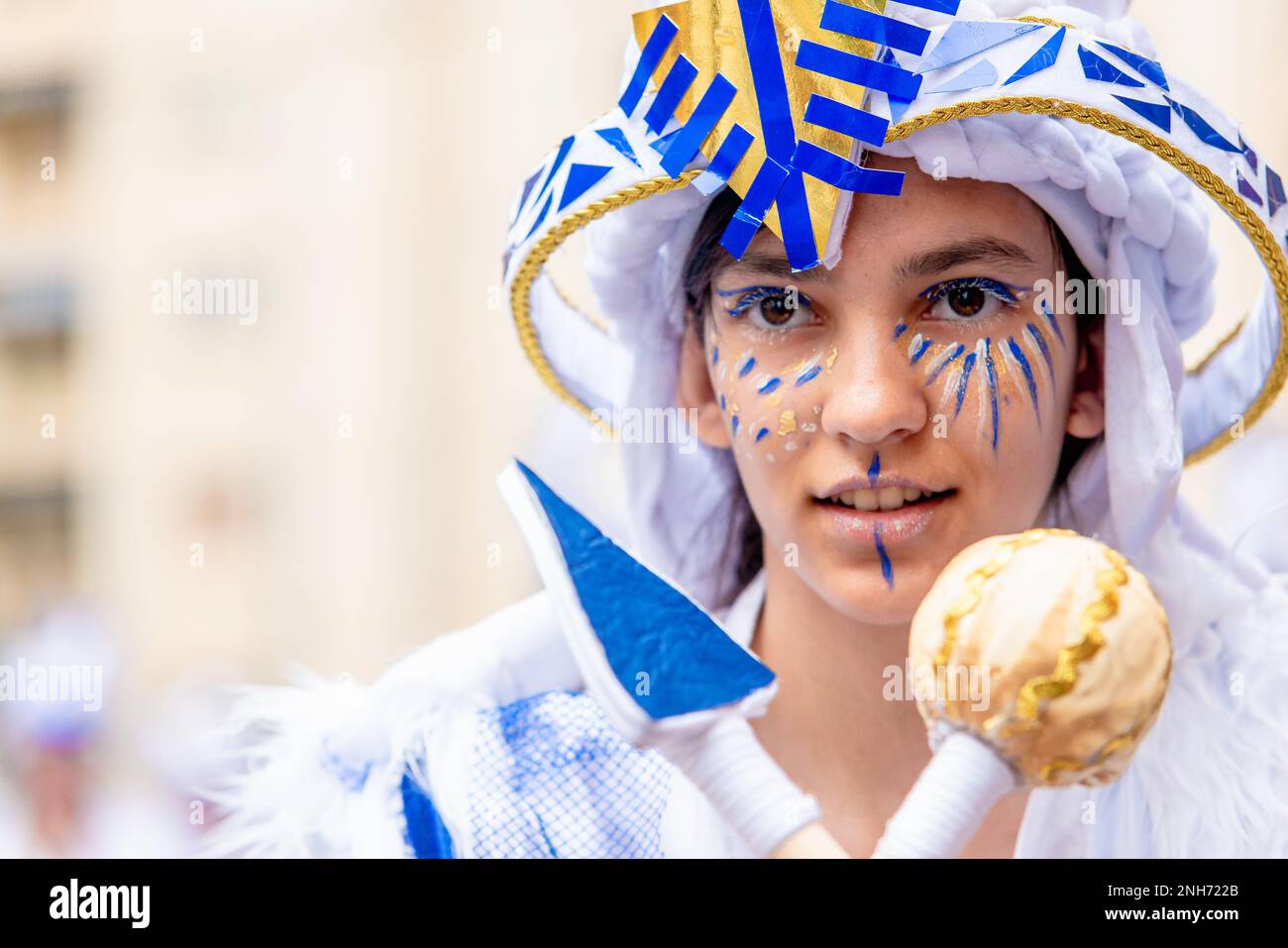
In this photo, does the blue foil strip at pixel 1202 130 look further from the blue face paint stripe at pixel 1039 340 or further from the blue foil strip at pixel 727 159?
the blue foil strip at pixel 727 159

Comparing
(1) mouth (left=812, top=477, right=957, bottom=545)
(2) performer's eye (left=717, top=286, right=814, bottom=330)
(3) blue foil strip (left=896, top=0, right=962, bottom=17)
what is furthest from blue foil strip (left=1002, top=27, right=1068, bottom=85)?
(1) mouth (left=812, top=477, right=957, bottom=545)

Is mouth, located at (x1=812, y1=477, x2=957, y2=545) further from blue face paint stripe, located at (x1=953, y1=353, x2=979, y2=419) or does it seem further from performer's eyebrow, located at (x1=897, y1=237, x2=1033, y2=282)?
performer's eyebrow, located at (x1=897, y1=237, x2=1033, y2=282)

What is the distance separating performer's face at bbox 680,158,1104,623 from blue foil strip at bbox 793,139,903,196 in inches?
2.0

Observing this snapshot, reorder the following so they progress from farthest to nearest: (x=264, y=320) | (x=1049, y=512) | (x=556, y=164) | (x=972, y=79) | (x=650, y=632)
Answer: (x=264, y=320) → (x=1049, y=512) → (x=556, y=164) → (x=972, y=79) → (x=650, y=632)

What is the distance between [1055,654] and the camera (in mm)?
1143

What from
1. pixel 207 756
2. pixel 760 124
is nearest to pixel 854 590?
pixel 760 124

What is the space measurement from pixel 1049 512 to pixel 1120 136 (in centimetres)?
48

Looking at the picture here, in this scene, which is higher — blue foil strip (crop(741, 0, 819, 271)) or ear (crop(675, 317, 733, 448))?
blue foil strip (crop(741, 0, 819, 271))

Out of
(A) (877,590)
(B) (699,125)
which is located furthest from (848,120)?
(A) (877,590)

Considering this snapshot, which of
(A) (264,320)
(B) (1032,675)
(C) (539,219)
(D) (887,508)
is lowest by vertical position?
(B) (1032,675)

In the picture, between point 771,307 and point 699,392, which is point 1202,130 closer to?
point 771,307

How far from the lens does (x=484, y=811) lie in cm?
170

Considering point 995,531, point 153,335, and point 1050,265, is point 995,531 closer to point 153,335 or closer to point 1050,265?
point 1050,265

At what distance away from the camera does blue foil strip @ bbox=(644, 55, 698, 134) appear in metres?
1.56
